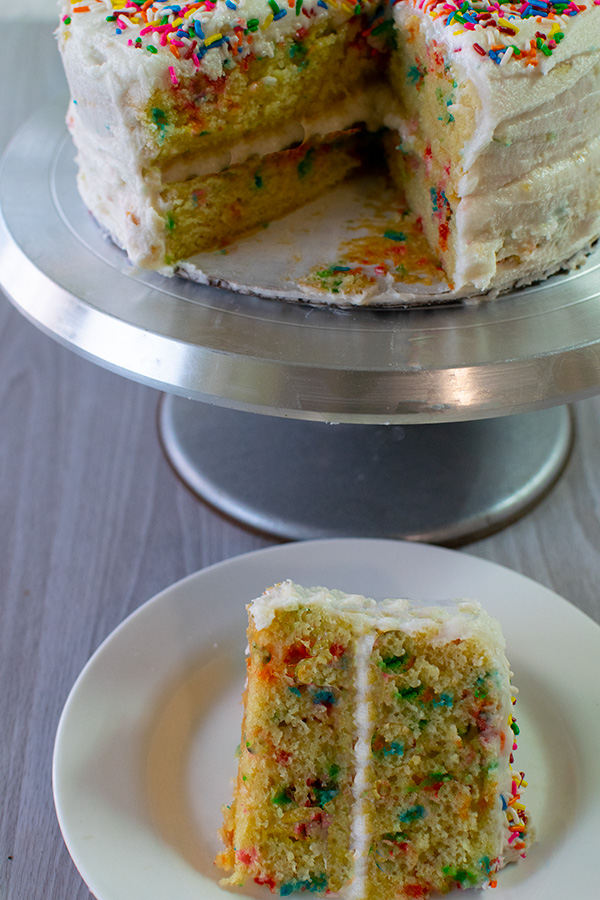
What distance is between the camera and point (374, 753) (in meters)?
1.07

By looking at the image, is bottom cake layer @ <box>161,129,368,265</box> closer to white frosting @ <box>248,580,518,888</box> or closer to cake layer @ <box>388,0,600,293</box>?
cake layer @ <box>388,0,600,293</box>

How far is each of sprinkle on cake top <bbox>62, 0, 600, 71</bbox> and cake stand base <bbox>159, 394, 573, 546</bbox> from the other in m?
0.79

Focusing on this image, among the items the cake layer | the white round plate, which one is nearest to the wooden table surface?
the white round plate

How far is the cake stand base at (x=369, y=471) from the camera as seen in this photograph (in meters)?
1.68

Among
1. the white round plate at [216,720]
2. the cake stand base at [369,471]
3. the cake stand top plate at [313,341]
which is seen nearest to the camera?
the white round plate at [216,720]

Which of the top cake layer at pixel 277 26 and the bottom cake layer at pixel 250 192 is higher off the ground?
the top cake layer at pixel 277 26

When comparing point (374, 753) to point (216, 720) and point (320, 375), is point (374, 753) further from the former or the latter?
point (320, 375)

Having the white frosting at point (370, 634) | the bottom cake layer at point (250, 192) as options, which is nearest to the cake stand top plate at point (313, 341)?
the bottom cake layer at point (250, 192)

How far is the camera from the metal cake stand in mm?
1239

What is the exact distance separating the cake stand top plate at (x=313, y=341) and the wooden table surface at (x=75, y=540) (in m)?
0.36

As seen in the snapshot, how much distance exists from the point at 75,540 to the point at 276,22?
3.48ft

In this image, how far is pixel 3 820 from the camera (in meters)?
1.24

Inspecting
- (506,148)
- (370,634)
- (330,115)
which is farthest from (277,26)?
(370,634)

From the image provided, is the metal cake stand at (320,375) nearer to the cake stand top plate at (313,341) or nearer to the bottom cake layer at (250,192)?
the cake stand top plate at (313,341)
